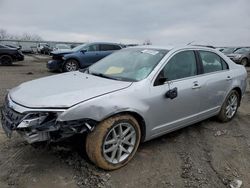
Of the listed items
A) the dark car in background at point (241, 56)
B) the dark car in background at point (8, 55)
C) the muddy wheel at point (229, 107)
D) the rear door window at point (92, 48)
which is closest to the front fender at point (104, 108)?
the muddy wheel at point (229, 107)

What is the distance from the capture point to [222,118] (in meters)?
5.18

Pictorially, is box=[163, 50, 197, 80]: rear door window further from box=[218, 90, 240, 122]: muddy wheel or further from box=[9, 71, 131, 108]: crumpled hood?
box=[218, 90, 240, 122]: muddy wheel

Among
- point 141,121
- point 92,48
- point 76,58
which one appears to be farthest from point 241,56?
point 141,121

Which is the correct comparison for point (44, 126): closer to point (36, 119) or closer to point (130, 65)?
point (36, 119)

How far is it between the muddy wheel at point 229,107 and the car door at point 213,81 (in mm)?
216

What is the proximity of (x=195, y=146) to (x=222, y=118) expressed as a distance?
4.35 ft

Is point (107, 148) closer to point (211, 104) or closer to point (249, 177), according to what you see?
point (249, 177)

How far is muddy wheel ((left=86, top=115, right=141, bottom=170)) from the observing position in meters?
3.08

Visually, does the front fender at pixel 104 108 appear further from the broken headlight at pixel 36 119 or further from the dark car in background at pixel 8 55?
the dark car in background at pixel 8 55

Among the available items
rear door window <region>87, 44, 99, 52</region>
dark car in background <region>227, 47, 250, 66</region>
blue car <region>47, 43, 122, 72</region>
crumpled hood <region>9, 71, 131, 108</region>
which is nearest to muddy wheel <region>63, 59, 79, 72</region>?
blue car <region>47, 43, 122, 72</region>

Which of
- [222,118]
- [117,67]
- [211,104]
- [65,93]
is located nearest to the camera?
[65,93]

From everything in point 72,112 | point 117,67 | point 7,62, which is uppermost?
point 117,67

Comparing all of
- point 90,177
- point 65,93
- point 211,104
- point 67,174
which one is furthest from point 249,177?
point 65,93

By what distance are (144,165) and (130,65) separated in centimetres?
144
